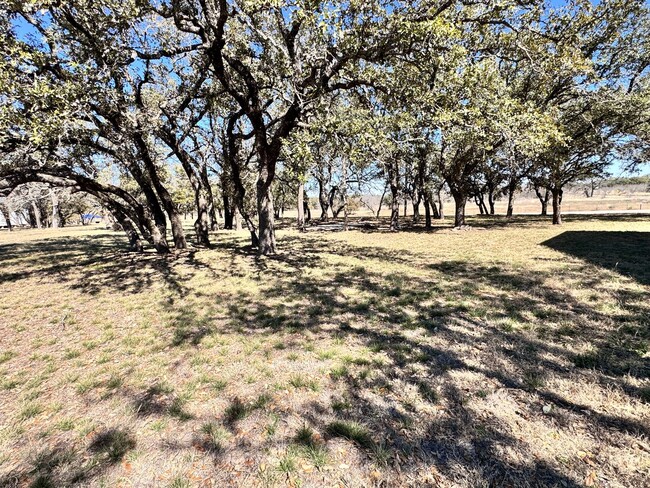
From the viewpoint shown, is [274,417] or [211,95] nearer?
[274,417]

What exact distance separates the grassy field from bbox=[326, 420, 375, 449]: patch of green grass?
2cm

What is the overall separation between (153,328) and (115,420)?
2.52 meters

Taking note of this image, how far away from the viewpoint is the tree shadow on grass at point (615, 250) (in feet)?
25.4

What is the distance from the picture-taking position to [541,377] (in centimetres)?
348

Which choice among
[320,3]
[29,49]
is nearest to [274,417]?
[320,3]

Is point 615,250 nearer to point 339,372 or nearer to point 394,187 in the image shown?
point 339,372

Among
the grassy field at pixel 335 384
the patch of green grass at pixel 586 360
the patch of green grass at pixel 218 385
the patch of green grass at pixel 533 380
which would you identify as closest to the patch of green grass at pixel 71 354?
the grassy field at pixel 335 384

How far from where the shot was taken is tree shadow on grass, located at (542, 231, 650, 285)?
7.74 m

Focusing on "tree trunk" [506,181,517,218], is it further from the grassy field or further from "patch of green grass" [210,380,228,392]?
"patch of green grass" [210,380,228,392]

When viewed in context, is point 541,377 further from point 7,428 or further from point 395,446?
point 7,428

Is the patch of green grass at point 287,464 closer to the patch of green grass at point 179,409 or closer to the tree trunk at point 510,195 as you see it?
the patch of green grass at point 179,409

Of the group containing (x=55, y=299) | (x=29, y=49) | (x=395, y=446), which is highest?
(x=29, y=49)

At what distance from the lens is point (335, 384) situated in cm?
358

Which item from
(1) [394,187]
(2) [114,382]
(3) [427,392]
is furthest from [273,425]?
(1) [394,187]
